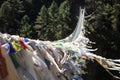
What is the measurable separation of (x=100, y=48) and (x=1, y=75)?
52.5 ft

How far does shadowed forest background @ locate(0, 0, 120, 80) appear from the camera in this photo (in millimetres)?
17844

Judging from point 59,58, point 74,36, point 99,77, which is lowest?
point 99,77

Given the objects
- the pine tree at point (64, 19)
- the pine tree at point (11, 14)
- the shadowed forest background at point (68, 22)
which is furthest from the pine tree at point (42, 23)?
the pine tree at point (11, 14)

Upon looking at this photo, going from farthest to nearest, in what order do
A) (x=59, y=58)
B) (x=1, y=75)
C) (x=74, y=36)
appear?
(x=74, y=36)
(x=59, y=58)
(x=1, y=75)

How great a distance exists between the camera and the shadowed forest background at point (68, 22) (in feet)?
58.5

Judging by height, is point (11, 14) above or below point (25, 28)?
above

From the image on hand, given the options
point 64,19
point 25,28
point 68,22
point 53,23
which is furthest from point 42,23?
point 68,22

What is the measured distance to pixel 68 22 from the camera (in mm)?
22156

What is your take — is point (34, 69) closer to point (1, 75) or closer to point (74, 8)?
point (1, 75)

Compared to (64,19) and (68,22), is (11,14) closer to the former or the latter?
(64,19)

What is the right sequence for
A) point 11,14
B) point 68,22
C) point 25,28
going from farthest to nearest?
point 11,14
point 25,28
point 68,22

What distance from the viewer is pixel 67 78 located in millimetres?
2227

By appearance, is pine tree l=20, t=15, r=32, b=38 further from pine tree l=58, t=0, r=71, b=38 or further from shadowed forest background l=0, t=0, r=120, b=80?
pine tree l=58, t=0, r=71, b=38

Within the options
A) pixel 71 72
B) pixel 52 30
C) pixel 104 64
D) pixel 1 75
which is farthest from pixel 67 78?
pixel 52 30
